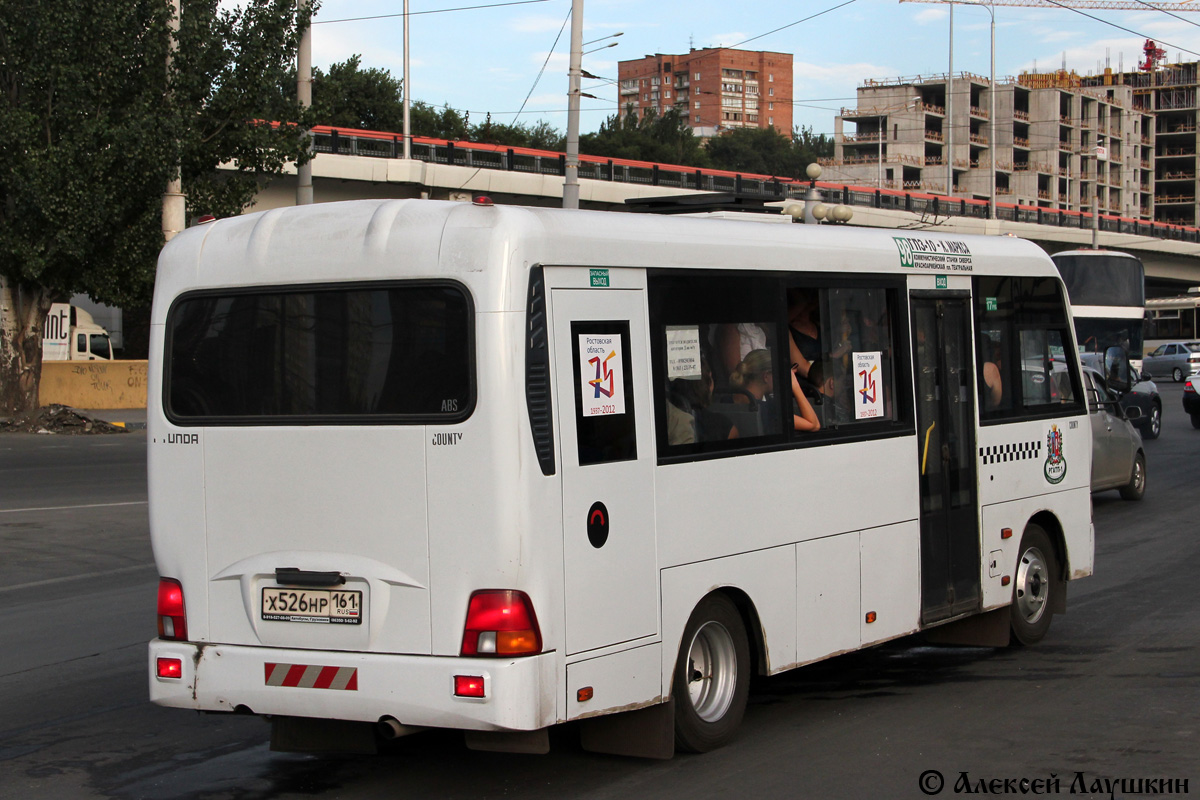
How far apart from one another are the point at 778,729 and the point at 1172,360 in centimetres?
5713

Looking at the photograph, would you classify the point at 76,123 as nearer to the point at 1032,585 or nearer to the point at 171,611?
the point at 1032,585

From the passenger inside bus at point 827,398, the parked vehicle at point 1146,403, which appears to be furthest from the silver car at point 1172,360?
the passenger inside bus at point 827,398

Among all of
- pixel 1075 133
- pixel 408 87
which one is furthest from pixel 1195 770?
pixel 1075 133

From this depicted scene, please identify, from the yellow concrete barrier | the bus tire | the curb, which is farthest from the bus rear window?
the yellow concrete barrier

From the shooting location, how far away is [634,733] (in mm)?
5664

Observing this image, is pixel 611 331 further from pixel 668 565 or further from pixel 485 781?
pixel 485 781

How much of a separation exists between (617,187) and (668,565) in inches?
1520

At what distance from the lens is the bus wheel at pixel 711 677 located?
5.75m

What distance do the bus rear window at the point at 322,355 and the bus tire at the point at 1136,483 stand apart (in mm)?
13673

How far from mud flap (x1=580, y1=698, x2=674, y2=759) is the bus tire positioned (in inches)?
500

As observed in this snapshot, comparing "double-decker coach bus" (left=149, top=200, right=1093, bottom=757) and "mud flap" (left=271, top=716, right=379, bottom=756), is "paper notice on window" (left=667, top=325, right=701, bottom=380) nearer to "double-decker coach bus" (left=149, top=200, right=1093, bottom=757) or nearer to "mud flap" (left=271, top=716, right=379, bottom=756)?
"double-decker coach bus" (left=149, top=200, right=1093, bottom=757)

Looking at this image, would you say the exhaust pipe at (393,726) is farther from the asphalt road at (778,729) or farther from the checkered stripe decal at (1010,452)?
the checkered stripe decal at (1010,452)

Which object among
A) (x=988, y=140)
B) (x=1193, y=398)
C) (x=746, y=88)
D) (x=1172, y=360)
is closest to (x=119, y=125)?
(x=1193, y=398)

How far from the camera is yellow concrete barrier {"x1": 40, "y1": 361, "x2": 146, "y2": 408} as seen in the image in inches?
1345
